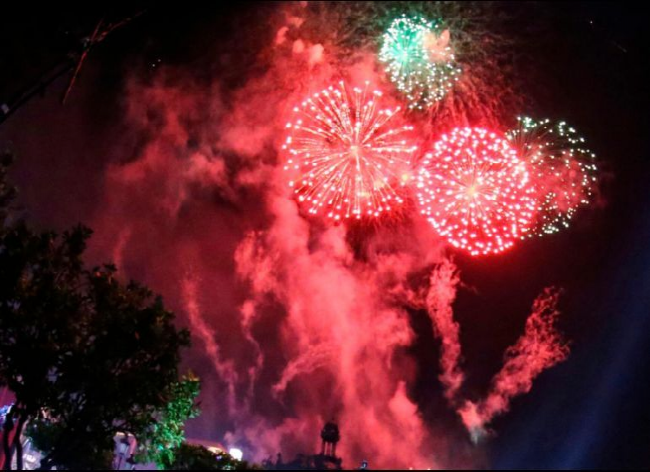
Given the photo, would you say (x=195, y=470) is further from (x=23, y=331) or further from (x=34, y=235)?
(x=34, y=235)

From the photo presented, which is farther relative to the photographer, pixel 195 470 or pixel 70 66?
pixel 195 470

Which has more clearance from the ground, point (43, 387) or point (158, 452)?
point (43, 387)

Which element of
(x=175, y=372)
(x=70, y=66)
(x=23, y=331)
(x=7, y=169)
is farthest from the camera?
(x=7, y=169)

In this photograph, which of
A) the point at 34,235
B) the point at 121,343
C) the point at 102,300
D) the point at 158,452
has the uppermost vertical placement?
the point at 34,235

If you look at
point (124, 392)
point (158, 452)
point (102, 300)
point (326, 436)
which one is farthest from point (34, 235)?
point (326, 436)

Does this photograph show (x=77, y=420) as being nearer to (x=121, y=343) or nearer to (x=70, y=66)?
(x=121, y=343)

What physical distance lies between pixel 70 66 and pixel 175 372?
933 centimetres

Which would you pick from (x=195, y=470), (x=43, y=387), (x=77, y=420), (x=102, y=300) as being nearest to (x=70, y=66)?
(x=102, y=300)

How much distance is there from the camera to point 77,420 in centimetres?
1563

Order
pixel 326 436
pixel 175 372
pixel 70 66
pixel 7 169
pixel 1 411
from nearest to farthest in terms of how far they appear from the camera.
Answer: pixel 70 66
pixel 175 372
pixel 7 169
pixel 1 411
pixel 326 436

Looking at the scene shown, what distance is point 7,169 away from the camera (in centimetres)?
1748

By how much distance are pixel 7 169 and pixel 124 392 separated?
340 inches

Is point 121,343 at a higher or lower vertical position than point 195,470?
higher

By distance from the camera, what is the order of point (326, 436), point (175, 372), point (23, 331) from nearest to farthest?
point (23, 331) < point (175, 372) < point (326, 436)
